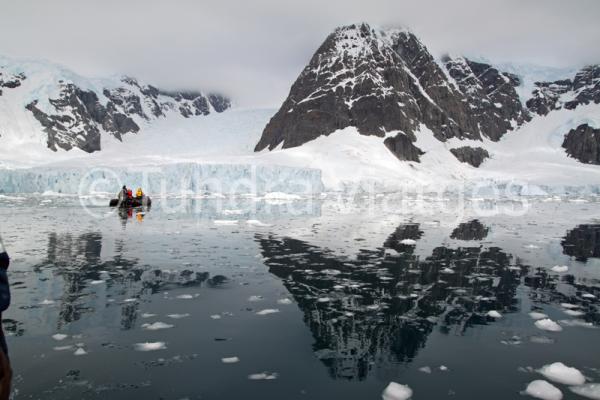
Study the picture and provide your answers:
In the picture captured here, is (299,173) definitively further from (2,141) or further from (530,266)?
(2,141)

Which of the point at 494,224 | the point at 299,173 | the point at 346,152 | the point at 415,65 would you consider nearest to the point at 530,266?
the point at 494,224

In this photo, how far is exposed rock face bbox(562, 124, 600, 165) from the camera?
4604 inches

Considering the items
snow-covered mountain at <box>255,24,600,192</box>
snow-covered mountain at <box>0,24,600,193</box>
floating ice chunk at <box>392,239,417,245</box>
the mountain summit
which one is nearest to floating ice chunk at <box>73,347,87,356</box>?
floating ice chunk at <box>392,239,417,245</box>

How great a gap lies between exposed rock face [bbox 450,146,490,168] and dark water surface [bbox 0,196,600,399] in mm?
101308

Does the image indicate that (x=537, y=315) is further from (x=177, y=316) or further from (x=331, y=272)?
(x=177, y=316)

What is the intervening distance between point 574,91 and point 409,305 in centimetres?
16623

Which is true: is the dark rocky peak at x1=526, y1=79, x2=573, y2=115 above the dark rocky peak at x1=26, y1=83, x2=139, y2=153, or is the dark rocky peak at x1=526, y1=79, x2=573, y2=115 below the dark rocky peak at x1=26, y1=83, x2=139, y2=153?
above

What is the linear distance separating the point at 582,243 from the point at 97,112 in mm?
155840

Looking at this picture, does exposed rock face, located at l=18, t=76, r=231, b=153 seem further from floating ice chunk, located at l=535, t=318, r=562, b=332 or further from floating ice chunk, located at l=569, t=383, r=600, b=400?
floating ice chunk, located at l=569, t=383, r=600, b=400

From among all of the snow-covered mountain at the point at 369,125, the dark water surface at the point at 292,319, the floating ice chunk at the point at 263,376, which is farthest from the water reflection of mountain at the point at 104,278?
the snow-covered mountain at the point at 369,125

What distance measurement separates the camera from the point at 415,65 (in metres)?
131

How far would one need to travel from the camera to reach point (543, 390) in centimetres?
507

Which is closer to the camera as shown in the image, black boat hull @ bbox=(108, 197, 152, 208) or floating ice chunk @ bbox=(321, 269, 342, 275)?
floating ice chunk @ bbox=(321, 269, 342, 275)

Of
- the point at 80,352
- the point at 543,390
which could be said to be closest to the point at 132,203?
the point at 80,352
